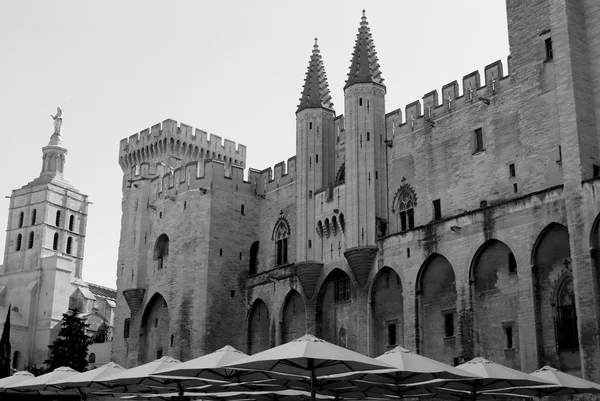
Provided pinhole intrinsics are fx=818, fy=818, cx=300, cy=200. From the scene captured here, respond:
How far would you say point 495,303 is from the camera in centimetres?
3162

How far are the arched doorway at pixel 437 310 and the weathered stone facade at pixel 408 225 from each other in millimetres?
67

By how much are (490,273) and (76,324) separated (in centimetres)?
3420

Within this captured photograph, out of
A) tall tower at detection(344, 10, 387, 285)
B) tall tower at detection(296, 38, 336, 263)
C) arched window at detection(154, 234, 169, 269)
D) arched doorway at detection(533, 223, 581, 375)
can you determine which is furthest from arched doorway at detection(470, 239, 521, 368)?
arched window at detection(154, 234, 169, 269)

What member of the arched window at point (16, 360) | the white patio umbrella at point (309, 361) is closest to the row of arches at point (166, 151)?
the arched window at point (16, 360)

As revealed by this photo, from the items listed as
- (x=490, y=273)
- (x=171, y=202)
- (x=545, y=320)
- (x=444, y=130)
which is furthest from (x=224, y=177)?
(x=545, y=320)

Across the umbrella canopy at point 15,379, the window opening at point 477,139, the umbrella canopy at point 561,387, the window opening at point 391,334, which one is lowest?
the umbrella canopy at point 561,387

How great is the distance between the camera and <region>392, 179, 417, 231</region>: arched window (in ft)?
126

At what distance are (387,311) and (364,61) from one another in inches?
497

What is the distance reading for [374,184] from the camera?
39.2m

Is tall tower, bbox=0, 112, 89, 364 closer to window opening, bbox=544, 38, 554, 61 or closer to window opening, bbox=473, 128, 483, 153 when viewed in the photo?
window opening, bbox=473, 128, 483, 153

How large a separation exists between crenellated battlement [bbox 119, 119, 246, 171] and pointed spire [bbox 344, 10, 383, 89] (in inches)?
693

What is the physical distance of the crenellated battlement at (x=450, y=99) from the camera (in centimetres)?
3587

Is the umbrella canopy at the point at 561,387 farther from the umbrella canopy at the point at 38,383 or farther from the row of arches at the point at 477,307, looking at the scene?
the umbrella canopy at the point at 38,383

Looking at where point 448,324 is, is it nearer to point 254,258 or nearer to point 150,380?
point 150,380
